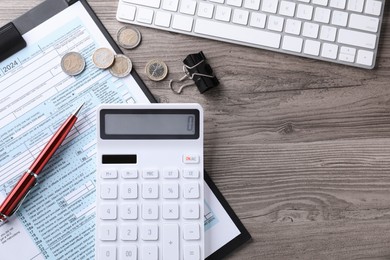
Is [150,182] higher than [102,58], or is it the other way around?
[102,58]

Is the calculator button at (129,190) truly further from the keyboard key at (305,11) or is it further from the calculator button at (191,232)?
the keyboard key at (305,11)

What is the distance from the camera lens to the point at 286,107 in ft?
2.23

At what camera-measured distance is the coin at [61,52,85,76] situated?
668 millimetres

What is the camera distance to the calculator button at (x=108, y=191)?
2.07 feet

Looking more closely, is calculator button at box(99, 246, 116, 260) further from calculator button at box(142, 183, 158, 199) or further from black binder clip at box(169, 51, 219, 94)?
black binder clip at box(169, 51, 219, 94)

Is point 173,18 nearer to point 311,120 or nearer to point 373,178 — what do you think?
point 311,120

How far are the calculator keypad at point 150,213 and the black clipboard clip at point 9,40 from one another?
199 millimetres

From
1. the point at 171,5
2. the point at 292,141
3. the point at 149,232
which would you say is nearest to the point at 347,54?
the point at 292,141

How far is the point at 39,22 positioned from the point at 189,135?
25cm

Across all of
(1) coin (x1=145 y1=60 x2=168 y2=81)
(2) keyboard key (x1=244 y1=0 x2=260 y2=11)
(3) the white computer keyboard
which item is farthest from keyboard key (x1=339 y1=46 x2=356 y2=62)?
(1) coin (x1=145 y1=60 x2=168 y2=81)

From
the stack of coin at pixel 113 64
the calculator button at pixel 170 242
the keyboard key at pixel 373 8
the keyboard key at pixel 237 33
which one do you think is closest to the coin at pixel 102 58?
the stack of coin at pixel 113 64

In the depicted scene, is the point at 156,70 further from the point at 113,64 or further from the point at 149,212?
the point at 149,212

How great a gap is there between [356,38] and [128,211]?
368mm

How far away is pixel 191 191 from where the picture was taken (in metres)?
0.64
